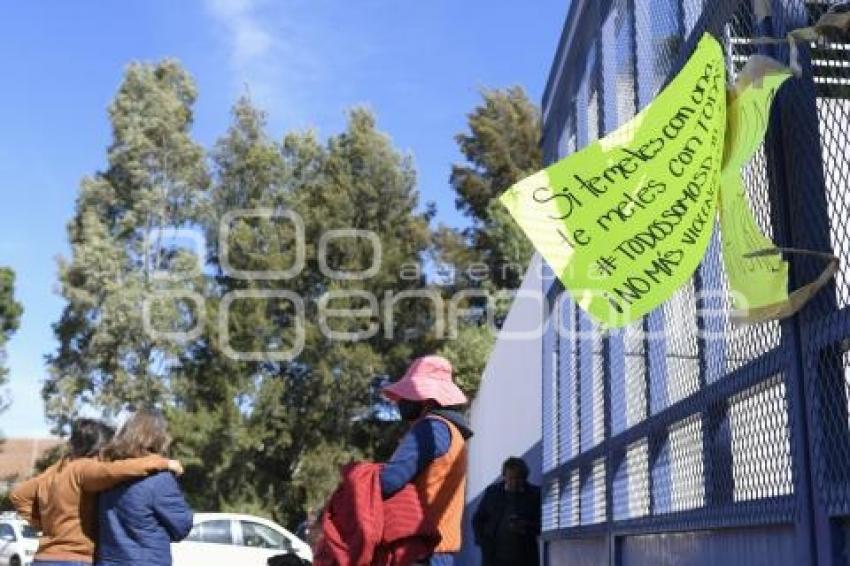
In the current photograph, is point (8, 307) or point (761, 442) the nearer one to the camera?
point (761, 442)

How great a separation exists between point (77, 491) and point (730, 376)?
3.12 m

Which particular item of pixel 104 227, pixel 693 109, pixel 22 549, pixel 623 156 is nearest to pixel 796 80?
pixel 693 109

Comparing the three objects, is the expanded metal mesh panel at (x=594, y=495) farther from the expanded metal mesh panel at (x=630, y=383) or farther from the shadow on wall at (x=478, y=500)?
the shadow on wall at (x=478, y=500)

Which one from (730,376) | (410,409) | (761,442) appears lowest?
(761,442)

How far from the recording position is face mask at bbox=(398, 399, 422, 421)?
11.9 ft

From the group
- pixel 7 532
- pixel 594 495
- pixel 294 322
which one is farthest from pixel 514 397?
pixel 294 322

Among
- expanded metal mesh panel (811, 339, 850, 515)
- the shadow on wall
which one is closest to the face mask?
expanded metal mesh panel (811, 339, 850, 515)

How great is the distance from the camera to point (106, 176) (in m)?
32.6

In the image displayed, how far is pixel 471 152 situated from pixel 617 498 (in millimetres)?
31599

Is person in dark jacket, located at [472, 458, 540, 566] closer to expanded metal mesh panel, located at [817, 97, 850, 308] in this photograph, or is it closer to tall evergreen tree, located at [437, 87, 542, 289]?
expanded metal mesh panel, located at [817, 97, 850, 308]

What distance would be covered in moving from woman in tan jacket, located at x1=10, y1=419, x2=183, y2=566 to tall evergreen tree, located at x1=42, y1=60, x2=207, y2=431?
24.6m

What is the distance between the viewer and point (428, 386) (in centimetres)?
363

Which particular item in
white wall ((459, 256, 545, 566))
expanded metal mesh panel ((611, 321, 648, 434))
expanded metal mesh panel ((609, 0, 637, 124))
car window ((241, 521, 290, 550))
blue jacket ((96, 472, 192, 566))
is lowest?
car window ((241, 521, 290, 550))

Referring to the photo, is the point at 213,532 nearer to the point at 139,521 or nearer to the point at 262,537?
Result: the point at 262,537
